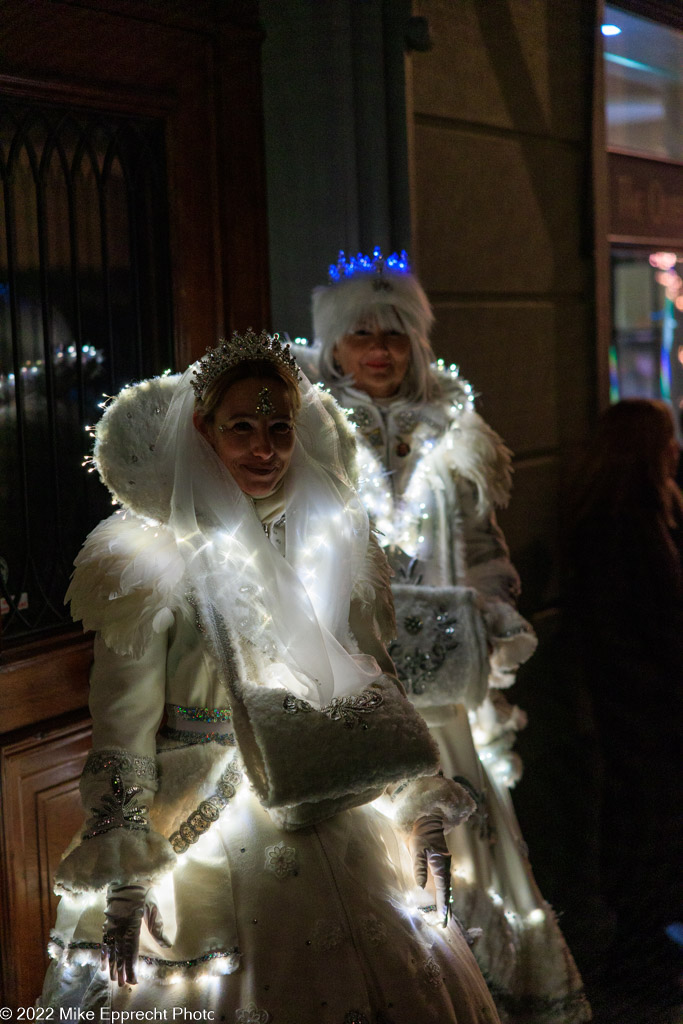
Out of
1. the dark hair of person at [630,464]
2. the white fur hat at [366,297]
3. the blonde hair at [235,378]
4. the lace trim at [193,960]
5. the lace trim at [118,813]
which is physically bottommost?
the lace trim at [193,960]

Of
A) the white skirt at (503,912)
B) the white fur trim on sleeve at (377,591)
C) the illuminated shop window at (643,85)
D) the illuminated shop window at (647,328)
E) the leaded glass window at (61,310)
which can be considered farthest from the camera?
the illuminated shop window at (647,328)

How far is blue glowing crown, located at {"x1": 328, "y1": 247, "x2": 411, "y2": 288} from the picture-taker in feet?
9.81

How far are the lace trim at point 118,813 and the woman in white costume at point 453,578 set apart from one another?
116cm

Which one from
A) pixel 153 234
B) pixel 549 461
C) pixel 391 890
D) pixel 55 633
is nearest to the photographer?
pixel 391 890

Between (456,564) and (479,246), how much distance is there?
1.45 m

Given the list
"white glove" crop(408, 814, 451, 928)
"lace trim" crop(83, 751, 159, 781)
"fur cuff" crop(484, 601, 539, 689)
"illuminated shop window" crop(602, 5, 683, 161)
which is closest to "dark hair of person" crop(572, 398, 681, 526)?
"fur cuff" crop(484, 601, 539, 689)

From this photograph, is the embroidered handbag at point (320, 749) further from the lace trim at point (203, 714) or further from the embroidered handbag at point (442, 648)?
the embroidered handbag at point (442, 648)

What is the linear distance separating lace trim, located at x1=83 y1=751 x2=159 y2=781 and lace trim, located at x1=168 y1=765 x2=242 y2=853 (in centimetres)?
11

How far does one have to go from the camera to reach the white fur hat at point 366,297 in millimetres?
2941

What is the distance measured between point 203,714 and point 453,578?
1.29 metres

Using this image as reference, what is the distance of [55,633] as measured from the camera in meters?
2.67

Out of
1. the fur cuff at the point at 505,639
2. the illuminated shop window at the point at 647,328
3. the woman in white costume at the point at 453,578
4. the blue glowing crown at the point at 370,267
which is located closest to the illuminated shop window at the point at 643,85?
the illuminated shop window at the point at 647,328

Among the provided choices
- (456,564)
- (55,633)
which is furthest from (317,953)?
(456,564)

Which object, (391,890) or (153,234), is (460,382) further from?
(391,890)
